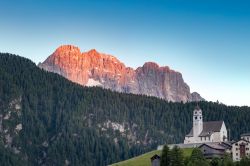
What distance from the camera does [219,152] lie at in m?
199

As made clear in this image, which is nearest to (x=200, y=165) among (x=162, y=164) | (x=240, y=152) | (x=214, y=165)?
(x=214, y=165)

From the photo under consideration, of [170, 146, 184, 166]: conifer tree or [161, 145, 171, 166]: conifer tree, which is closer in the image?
[170, 146, 184, 166]: conifer tree

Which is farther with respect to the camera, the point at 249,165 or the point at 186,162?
the point at 186,162

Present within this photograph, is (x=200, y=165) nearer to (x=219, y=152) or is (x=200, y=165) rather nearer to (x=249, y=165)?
(x=249, y=165)

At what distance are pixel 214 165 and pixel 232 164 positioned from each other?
5856mm

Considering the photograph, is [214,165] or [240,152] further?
[240,152]

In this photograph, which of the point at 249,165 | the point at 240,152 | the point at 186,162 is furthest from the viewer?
the point at 240,152

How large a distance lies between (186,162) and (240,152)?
909 inches

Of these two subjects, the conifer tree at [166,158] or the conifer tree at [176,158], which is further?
the conifer tree at [166,158]

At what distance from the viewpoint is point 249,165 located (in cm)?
16750

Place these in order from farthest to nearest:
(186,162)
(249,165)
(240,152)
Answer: (240,152), (186,162), (249,165)

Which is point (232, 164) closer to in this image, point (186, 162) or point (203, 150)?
point (186, 162)

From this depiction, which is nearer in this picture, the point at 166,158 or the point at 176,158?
the point at 176,158

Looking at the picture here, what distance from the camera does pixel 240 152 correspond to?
195750 millimetres
